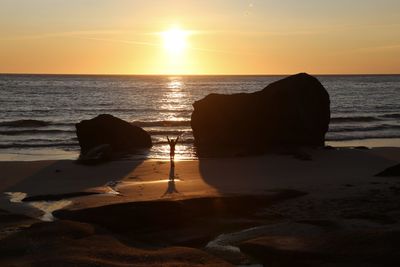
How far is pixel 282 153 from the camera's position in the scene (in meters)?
23.6

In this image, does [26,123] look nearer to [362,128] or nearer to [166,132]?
[166,132]

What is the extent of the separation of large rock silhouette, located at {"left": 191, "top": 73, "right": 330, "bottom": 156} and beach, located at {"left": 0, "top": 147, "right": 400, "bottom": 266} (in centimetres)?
555

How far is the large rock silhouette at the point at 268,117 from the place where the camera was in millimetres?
24906

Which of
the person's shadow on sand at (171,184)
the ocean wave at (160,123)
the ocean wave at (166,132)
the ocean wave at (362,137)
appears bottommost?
the ocean wave at (160,123)

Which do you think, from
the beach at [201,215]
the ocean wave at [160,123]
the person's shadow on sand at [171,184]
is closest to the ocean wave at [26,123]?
the ocean wave at [160,123]

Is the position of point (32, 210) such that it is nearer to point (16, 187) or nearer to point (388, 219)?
point (16, 187)

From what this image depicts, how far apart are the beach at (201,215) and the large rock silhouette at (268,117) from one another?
5547 mm

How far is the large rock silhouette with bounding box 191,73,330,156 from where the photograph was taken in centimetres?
2491

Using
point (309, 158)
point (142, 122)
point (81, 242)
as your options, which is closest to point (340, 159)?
point (309, 158)

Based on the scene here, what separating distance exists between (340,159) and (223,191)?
9.90 m

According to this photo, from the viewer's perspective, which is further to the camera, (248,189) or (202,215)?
(248,189)

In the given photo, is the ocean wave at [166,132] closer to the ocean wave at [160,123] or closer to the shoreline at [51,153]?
the ocean wave at [160,123]

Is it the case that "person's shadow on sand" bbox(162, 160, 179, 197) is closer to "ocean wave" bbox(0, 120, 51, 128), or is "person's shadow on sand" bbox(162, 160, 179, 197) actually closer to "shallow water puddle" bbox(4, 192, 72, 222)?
"shallow water puddle" bbox(4, 192, 72, 222)

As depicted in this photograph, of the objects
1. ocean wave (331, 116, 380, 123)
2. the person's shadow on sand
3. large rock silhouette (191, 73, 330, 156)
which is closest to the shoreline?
large rock silhouette (191, 73, 330, 156)
